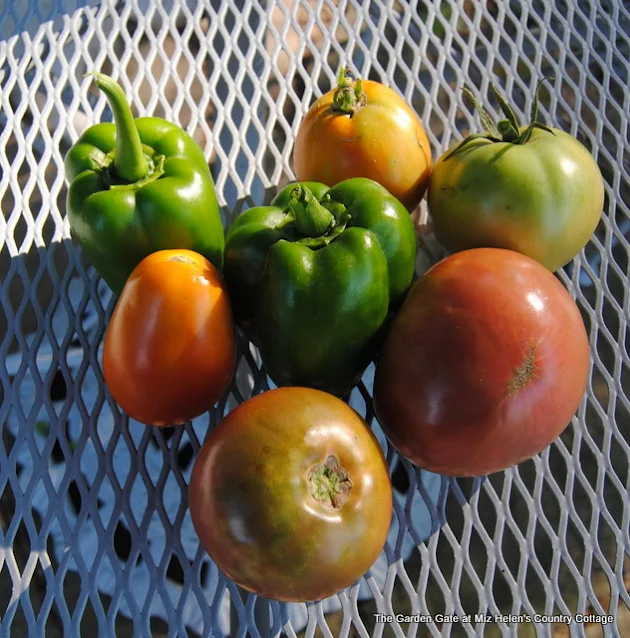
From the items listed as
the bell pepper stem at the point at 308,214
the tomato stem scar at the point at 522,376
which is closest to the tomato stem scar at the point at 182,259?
the bell pepper stem at the point at 308,214

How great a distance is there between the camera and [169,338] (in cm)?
62

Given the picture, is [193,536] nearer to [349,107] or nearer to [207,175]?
[207,175]

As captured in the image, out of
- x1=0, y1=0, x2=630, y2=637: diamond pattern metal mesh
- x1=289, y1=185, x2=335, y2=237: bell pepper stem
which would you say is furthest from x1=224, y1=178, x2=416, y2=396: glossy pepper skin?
x1=0, y1=0, x2=630, y2=637: diamond pattern metal mesh

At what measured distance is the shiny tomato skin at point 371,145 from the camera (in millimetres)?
775

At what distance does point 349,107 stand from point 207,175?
0.20 meters

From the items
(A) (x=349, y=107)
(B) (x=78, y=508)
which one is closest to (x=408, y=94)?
(A) (x=349, y=107)

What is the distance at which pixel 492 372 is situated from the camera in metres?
0.60

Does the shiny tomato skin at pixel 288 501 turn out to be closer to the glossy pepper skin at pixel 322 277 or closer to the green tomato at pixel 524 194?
the glossy pepper skin at pixel 322 277

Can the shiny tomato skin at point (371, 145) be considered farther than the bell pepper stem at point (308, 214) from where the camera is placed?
Yes

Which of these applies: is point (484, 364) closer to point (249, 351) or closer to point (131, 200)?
point (249, 351)

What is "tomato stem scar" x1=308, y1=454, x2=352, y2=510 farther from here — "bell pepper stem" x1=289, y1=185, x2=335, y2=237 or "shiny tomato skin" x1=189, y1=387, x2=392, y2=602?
"bell pepper stem" x1=289, y1=185, x2=335, y2=237

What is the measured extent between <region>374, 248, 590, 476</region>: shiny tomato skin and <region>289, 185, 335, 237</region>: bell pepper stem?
0.41ft

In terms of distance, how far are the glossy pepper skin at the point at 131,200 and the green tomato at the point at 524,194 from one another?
30 cm

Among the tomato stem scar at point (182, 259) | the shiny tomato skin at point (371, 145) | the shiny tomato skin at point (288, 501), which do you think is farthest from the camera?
Result: the shiny tomato skin at point (371, 145)
